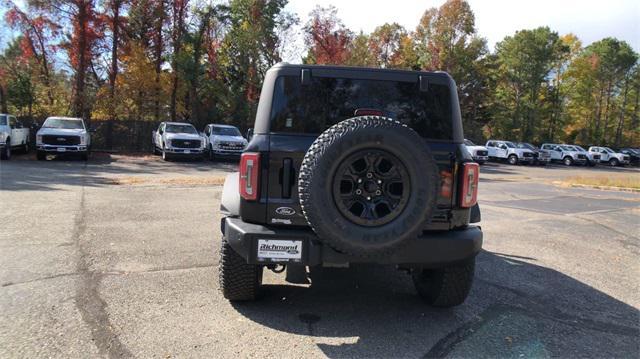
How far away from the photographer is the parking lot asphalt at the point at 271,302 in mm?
3420

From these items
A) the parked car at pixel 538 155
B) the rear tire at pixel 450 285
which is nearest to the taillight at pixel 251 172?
the rear tire at pixel 450 285

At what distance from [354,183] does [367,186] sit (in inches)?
3.8

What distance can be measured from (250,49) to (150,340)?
31.9m

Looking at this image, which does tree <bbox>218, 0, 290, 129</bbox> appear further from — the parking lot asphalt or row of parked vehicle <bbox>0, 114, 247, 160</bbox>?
the parking lot asphalt

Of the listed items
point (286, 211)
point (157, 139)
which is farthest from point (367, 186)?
point (157, 139)

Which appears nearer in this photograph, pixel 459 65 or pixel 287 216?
pixel 287 216

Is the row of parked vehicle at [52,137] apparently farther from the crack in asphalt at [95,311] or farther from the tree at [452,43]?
the tree at [452,43]

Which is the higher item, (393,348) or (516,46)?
(516,46)

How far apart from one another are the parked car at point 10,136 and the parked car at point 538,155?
108 ft

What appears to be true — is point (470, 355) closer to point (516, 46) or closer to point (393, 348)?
point (393, 348)

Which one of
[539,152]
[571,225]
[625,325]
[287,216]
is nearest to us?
[287,216]

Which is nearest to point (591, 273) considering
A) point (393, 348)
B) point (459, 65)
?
point (393, 348)

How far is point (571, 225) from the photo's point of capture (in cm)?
923

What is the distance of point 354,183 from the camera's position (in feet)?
11.1
